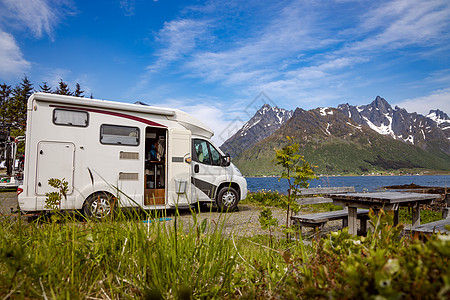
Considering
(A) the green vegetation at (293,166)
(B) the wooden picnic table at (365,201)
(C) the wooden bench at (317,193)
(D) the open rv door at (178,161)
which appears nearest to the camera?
(A) the green vegetation at (293,166)

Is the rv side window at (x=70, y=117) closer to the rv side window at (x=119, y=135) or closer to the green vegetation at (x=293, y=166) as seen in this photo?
the rv side window at (x=119, y=135)

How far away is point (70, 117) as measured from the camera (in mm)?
7398

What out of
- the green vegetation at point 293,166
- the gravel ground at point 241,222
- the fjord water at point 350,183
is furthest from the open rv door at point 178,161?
the green vegetation at point 293,166

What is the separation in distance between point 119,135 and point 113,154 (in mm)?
516

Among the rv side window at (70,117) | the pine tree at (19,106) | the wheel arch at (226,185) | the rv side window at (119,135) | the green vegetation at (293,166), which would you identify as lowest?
the wheel arch at (226,185)

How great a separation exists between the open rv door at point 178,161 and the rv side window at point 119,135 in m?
0.94

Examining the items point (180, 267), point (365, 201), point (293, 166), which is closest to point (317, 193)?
point (365, 201)

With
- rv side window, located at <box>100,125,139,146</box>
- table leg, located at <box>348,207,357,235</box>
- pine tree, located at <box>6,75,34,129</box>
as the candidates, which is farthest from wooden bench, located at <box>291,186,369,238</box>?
pine tree, located at <box>6,75,34,129</box>

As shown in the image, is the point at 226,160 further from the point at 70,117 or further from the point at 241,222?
the point at 70,117

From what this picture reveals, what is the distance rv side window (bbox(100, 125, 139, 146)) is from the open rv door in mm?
944

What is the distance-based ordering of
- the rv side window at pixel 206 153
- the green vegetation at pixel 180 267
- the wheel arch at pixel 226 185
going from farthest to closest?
the wheel arch at pixel 226 185
the rv side window at pixel 206 153
the green vegetation at pixel 180 267

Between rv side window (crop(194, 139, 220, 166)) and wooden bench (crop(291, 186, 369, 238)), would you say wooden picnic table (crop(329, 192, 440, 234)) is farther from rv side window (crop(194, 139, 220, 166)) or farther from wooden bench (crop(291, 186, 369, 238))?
rv side window (crop(194, 139, 220, 166))

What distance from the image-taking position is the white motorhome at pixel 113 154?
7016mm

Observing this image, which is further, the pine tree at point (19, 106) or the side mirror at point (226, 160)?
the pine tree at point (19, 106)
